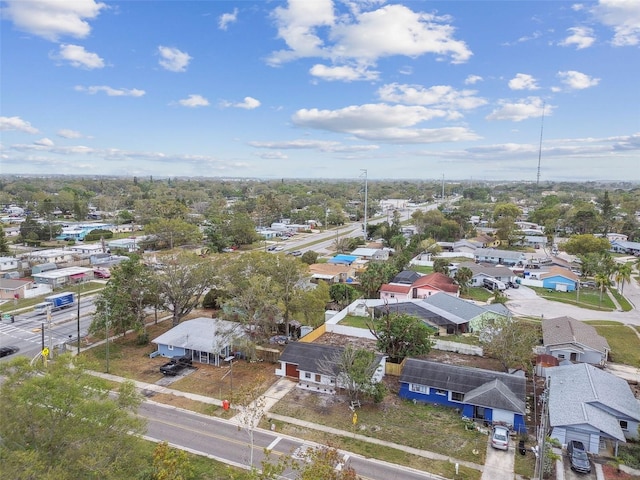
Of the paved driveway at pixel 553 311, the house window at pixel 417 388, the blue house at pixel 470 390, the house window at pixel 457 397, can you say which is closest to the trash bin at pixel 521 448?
the blue house at pixel 470 390

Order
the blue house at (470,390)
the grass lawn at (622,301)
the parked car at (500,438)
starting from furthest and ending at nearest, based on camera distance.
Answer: the grass lawn at (622,301)
the blue house at (470,390)
the parked car at (500,438)

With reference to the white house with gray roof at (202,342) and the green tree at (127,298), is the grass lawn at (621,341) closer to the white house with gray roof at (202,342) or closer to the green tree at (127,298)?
the white house with gray roof at (202,342)

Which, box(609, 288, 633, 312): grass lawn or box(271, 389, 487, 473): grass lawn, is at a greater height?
box(609, 288, 633, 312): grass lawn

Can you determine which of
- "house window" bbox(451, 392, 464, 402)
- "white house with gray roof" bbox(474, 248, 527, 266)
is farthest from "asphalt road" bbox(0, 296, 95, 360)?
"white house with gray roof" bbox(474, 248, 527, 266)

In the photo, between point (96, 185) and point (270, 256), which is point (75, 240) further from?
point (96, 185)

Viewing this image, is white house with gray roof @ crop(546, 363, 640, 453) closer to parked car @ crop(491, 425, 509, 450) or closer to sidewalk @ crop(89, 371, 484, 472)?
parked car @ crop(491, 425, 509, 450)

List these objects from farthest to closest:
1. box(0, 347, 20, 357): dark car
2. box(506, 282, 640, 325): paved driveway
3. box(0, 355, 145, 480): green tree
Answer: box(506, 282, 640, 325): paved driveway, box(0, 347, 20, 357): dark car, box(0, 355, 145, 480): green tree

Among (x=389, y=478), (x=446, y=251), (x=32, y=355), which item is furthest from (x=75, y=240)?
(x=389, y=478)
